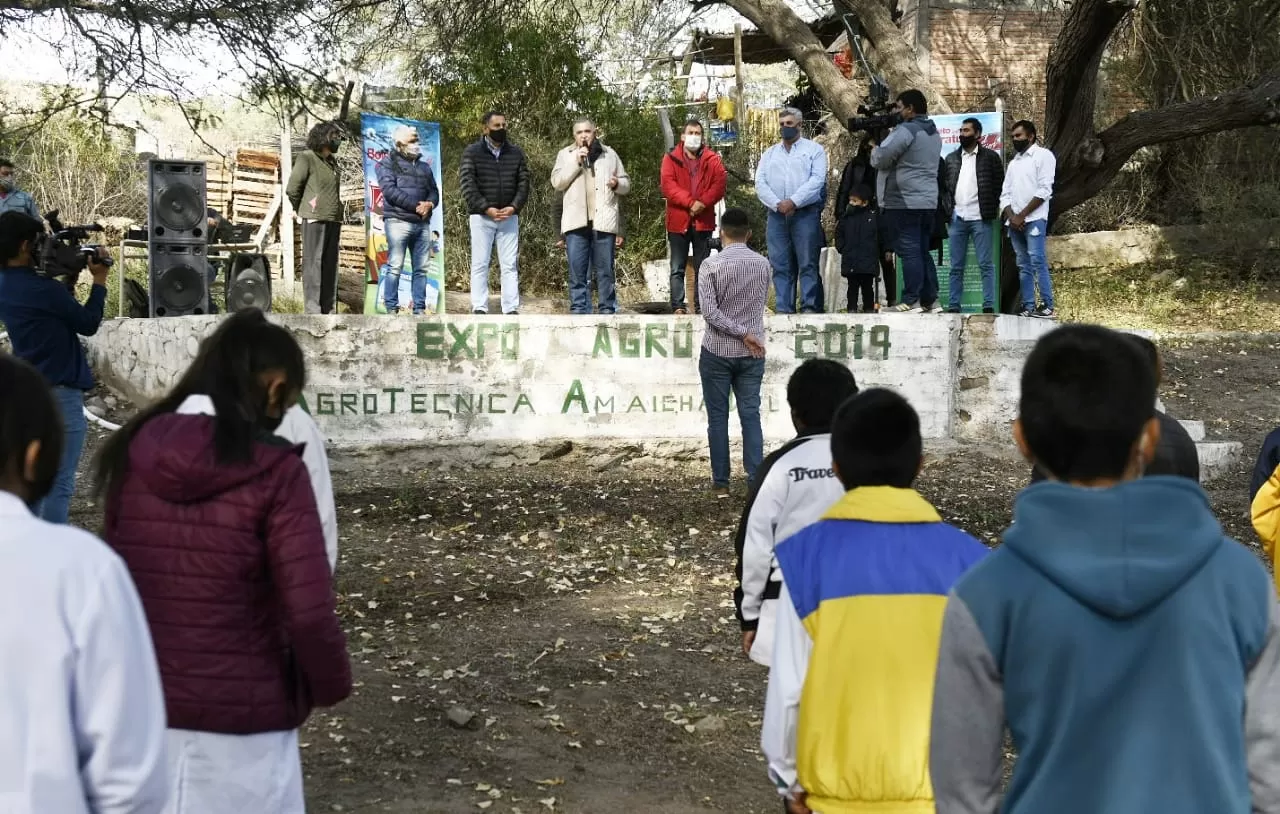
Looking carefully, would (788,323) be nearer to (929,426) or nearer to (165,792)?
(929,426)

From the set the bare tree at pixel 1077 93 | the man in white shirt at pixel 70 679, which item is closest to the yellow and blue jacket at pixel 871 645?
the man in white shirt at pixel 70 679

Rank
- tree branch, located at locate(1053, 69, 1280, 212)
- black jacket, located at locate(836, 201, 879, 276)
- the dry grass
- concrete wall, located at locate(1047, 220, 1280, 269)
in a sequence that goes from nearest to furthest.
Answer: black jacket, located at locate(836, 201, 879, 276) → tree branch, located at locate(1053, 69, 1280, 212) → the dry grass → concrete wall, located at locate(1047, 220, 1280, 269)

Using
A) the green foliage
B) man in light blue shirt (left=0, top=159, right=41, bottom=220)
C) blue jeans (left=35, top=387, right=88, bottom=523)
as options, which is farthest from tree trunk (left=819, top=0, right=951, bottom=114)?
the green foliage

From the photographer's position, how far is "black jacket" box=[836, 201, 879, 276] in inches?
458

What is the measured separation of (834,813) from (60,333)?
18.0 ft

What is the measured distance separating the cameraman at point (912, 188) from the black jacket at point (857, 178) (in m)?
0.25

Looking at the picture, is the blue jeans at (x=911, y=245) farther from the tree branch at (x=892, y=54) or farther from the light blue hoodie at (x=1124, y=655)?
the light blue hoodie at (x=1124, y=655)

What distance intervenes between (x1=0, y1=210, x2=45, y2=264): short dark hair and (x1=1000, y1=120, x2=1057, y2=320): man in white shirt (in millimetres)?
8015

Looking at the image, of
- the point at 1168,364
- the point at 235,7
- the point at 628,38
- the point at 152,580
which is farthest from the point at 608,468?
the point at 628,38

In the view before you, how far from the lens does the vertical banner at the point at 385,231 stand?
1189 cm

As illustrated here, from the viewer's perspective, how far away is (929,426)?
11.3m

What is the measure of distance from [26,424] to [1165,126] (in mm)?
13294

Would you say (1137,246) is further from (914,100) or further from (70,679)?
(70,679)

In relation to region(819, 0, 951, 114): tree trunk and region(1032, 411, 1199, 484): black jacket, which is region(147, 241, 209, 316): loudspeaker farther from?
region(1032, 411, 1199, 484): black jacket
